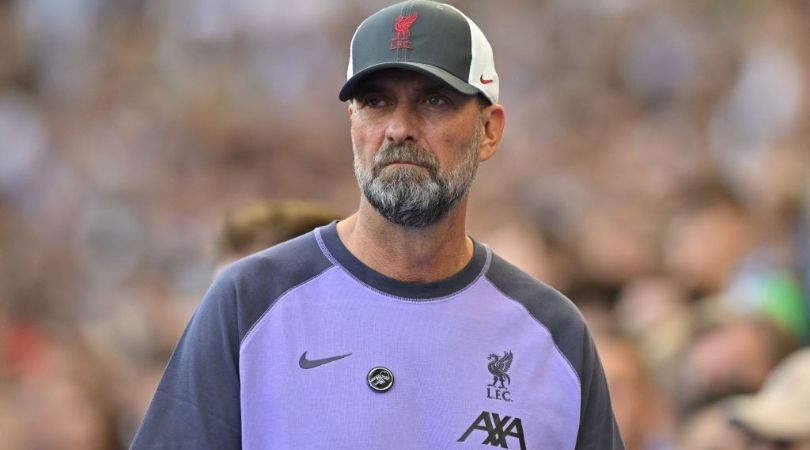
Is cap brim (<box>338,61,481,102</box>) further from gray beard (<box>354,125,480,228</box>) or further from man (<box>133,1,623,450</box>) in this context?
gray beard (<box>354,125,480,228</box>)

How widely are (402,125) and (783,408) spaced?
6.49 feet

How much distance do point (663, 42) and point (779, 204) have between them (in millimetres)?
4635

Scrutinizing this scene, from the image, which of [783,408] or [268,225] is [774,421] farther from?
[268,225]

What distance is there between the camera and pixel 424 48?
3.51m

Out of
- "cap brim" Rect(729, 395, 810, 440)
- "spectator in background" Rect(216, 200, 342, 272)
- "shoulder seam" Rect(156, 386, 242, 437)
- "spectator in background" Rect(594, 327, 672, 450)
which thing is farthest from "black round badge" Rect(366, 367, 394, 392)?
"spectator in background" Rect(594, 327, 672, 450)

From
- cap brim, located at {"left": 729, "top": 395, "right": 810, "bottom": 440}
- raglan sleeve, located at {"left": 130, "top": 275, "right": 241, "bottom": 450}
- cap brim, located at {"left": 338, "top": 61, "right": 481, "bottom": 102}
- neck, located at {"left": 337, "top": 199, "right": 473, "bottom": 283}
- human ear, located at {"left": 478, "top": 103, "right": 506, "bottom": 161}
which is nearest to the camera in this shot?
raglan sleeve, located at {"left": 130, "top": 275, "right": 241, "bottom": 450}

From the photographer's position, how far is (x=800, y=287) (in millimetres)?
6598

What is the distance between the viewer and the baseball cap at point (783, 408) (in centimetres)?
483

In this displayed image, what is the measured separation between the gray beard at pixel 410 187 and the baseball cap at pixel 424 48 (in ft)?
0.54

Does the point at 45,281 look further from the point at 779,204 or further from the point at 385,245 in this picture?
the point at 385,245

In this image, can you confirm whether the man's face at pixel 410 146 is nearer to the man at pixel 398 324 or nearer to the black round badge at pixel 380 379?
the man at pixel 398 324

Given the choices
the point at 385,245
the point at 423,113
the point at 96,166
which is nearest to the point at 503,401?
the point at 385,245

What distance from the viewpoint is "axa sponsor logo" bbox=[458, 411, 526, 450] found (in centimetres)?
342

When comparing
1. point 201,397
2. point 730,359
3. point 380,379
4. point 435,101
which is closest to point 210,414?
point 201,397
